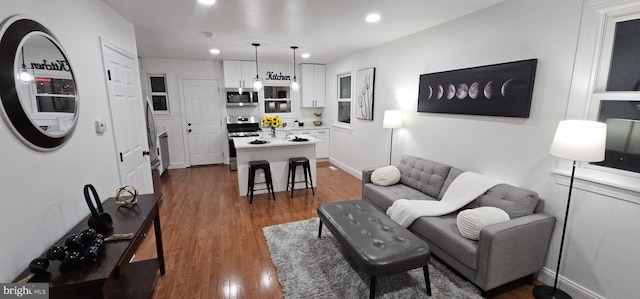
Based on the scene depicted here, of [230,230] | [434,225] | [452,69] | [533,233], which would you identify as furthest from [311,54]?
[533,233]

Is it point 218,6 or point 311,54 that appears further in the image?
point 311,54

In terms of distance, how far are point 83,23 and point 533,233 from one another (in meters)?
3.82

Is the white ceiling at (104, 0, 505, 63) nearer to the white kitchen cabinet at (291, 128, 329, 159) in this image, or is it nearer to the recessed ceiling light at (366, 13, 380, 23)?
the recessed ceiling light at (366, 13, 380, 23)

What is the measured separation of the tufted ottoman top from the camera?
1.82 metres

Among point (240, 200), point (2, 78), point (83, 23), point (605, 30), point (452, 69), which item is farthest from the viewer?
point (240, 200)

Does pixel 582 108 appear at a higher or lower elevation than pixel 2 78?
lower

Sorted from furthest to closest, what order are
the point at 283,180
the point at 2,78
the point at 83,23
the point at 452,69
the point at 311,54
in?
the point at 311,54, the point at 283,180, the point at 452,69, the point at 83,23, the point at 2,78

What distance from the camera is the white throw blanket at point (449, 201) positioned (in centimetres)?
250

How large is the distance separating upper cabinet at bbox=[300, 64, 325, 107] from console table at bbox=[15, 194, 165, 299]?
4.83 metres

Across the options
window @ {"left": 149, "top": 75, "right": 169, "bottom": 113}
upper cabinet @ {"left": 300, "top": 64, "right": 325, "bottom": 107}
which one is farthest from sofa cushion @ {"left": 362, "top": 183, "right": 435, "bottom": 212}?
window @ {"left": 149, "top": 75, "right": 169, "bottom": 113}

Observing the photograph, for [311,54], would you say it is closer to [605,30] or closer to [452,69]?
[452,69]

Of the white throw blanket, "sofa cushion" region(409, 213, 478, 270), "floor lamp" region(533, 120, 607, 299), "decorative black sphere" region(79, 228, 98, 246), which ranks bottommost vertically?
"sofa cushion" region(409, 213, 478, 270)

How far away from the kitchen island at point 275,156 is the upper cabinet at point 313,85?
2.45 meters

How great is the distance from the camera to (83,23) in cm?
203
